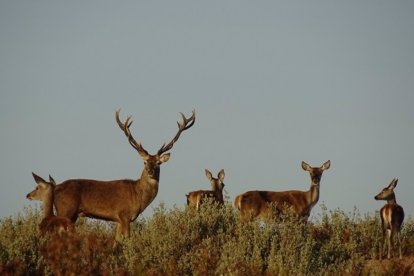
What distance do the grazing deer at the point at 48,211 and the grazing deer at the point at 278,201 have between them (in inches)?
155

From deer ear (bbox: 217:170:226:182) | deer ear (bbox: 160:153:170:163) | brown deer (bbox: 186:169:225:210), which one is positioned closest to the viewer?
deer ear (bbox: 160:153:170:163)

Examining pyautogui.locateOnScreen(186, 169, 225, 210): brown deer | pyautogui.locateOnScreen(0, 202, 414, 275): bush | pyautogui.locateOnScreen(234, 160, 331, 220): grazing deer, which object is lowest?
pyautogui.locateOnScreen(0, 202, 414, 275): bush

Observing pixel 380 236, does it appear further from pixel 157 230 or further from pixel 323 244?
pixel 157 230

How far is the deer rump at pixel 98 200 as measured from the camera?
584 inches

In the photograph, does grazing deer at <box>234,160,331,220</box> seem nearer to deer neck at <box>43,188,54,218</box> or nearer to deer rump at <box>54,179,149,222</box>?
deer rump at <box>54,179,149,222</box>

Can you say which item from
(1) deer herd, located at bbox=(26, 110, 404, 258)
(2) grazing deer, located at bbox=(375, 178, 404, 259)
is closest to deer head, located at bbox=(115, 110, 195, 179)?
(1) deer herd, located at bbox=(26, 110, 404, 258)

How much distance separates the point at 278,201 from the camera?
17469mm

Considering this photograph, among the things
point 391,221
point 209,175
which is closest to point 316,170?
point 209,175

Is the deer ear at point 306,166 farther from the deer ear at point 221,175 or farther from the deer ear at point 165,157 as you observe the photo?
the deer ear at point 165,157

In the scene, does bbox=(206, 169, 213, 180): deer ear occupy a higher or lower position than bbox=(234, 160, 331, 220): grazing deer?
higher

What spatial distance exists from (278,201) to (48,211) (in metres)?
5.09

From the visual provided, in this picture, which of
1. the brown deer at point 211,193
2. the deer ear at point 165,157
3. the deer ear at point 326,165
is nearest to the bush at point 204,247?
the deer ear at point 165,157

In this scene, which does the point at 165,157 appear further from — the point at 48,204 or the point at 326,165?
the point at 326,165

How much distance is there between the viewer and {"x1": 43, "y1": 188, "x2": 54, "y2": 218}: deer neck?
47.7 ft
